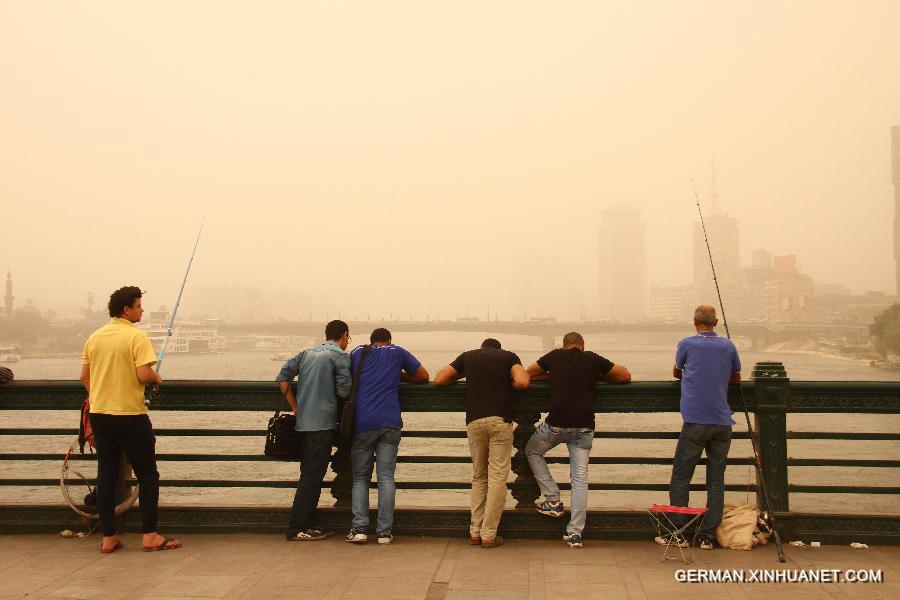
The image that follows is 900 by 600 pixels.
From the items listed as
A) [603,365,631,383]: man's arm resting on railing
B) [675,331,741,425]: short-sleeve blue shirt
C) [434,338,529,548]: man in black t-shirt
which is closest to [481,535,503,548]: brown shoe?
[434,338,529,548]: man in black t-shirt

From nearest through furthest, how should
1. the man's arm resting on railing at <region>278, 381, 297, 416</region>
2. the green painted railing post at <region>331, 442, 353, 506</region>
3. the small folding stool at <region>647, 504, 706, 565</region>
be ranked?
the small folding stool at <region>647, 504, 706, 565</region>
the man's arm resting on railing at <region>278, 381, 297, 416</region>
the green painted railing post at <region>331, 442, 353, 506</region>

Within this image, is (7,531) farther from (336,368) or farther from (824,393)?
(824,393)

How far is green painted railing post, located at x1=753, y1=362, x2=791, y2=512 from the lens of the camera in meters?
6.15

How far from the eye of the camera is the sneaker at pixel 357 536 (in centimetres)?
611

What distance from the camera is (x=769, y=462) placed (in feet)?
20.3

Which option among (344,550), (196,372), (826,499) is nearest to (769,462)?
(344,550)

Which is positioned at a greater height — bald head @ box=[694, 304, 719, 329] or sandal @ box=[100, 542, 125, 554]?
bald head @ box=[694, 304, 719, 329]

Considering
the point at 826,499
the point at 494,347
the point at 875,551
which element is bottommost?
the point at 826,499

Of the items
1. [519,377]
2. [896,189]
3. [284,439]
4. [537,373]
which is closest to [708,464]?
[537,373]

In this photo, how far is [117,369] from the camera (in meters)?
5.79

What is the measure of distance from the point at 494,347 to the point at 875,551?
3099mm

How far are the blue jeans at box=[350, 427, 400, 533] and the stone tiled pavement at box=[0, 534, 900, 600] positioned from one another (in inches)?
8.5

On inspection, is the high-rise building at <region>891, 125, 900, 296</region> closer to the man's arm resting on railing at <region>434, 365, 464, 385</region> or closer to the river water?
the river water

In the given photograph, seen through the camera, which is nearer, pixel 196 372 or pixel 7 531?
pixel 7 531
